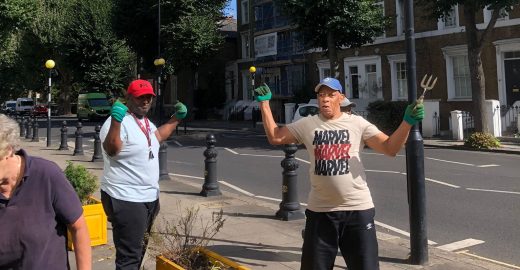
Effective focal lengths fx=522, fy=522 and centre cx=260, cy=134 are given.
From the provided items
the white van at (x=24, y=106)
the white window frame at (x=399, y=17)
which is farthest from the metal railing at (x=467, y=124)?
the white van at (x=24, y=106)

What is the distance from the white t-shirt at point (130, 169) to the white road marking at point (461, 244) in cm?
370

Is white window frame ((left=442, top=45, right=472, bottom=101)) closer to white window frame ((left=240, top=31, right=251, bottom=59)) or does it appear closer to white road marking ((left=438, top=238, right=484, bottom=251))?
white road marking ((left=438, top=238, right=484, bottom=251))

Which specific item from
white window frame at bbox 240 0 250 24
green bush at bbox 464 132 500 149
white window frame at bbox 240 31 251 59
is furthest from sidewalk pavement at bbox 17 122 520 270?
white window frame at bbox 240 0 250 24

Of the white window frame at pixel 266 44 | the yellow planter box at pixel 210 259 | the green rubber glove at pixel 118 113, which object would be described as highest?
the white window frame at pixel 266 44

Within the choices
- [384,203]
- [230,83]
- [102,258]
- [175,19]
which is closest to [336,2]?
[175,19]

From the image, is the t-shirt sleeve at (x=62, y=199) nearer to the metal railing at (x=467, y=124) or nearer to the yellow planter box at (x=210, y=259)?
the yellow planter box at (x=210, y=259)

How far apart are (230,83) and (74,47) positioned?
1379 cm

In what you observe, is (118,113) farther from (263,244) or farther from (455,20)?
(455,20)

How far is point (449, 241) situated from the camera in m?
6.35

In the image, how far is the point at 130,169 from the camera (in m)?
3.96

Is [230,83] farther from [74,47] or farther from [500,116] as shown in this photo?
[500,116]

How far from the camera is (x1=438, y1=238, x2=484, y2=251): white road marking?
6.05 meters

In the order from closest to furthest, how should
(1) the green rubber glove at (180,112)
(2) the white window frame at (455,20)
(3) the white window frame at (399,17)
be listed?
(1) the green rubber glove at (180,112) < (2) the white window frame at (455,20) < (3) the white window frame at (399,17)

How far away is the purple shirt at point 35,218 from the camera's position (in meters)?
2.32
